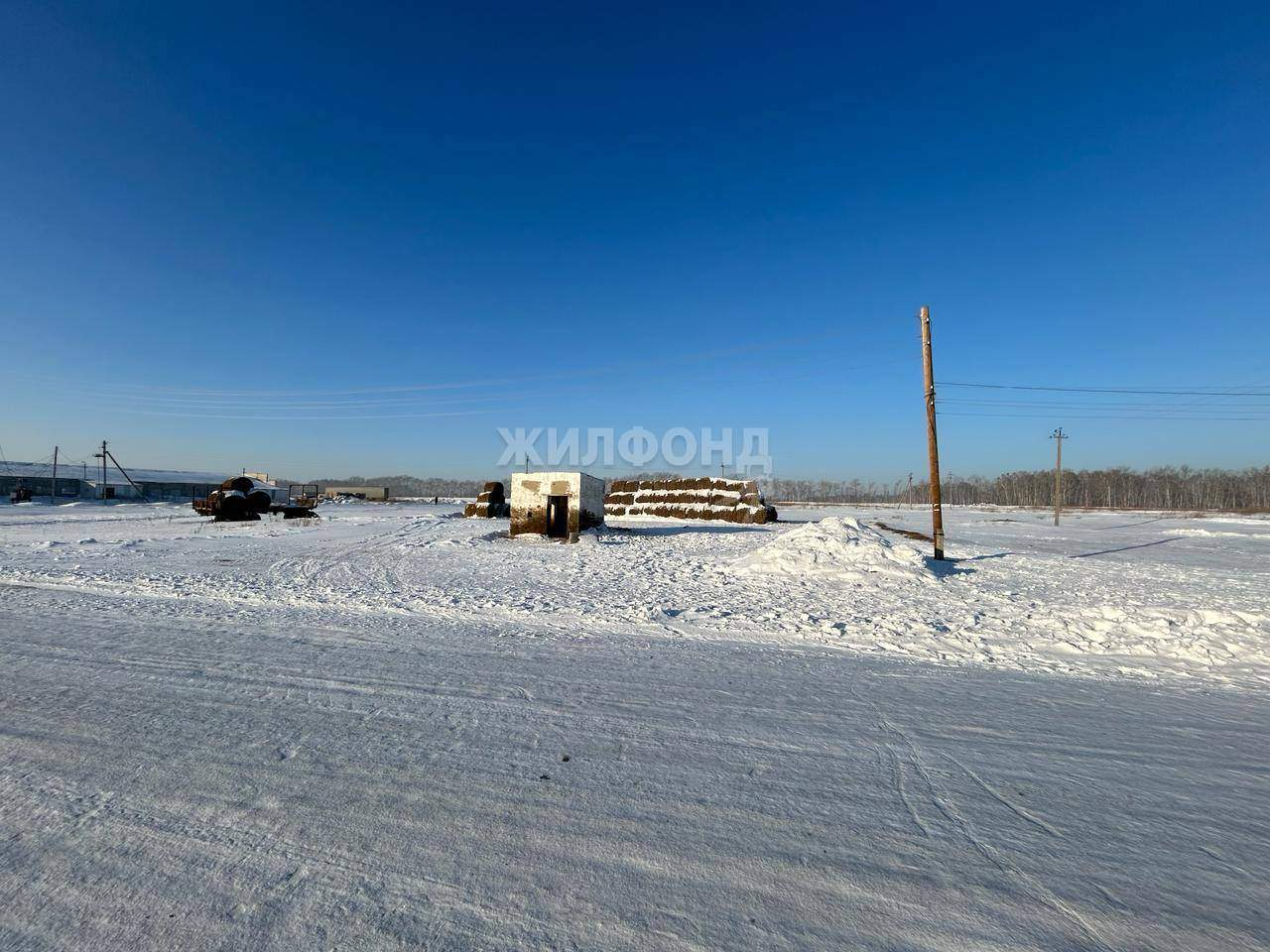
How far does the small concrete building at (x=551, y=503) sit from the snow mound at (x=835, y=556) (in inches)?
315

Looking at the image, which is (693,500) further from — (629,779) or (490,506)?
(629,779)

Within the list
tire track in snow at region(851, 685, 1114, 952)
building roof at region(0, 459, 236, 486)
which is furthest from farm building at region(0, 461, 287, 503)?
tire track in snow at region(851, 685, 1114, 952)

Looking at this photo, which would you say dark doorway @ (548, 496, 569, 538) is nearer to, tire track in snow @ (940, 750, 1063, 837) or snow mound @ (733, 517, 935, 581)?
snow mound @ (733, 517, 935, 581)

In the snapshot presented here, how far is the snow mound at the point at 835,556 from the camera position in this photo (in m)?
11.3

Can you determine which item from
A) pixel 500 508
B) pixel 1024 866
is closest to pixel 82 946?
pixel 1024 866

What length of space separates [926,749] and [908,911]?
1620 mm

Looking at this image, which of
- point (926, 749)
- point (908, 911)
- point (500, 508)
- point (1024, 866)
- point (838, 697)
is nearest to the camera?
point (908, 911)

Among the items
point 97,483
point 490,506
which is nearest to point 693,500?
point 490,506

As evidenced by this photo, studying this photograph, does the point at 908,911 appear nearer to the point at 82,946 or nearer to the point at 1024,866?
the point at 1024,866

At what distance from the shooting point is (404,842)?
2.45 meters

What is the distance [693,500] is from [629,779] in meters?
35.8

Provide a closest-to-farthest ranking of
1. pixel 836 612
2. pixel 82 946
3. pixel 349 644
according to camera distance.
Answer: pixel 82 946, pixel 349 644, pixel 836 612

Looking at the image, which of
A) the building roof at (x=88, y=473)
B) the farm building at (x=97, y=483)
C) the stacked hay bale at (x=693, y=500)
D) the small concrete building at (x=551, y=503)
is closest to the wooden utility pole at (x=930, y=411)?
the small concrete building at (x=551, y=503)

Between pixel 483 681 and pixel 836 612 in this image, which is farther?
pixel 836 612
